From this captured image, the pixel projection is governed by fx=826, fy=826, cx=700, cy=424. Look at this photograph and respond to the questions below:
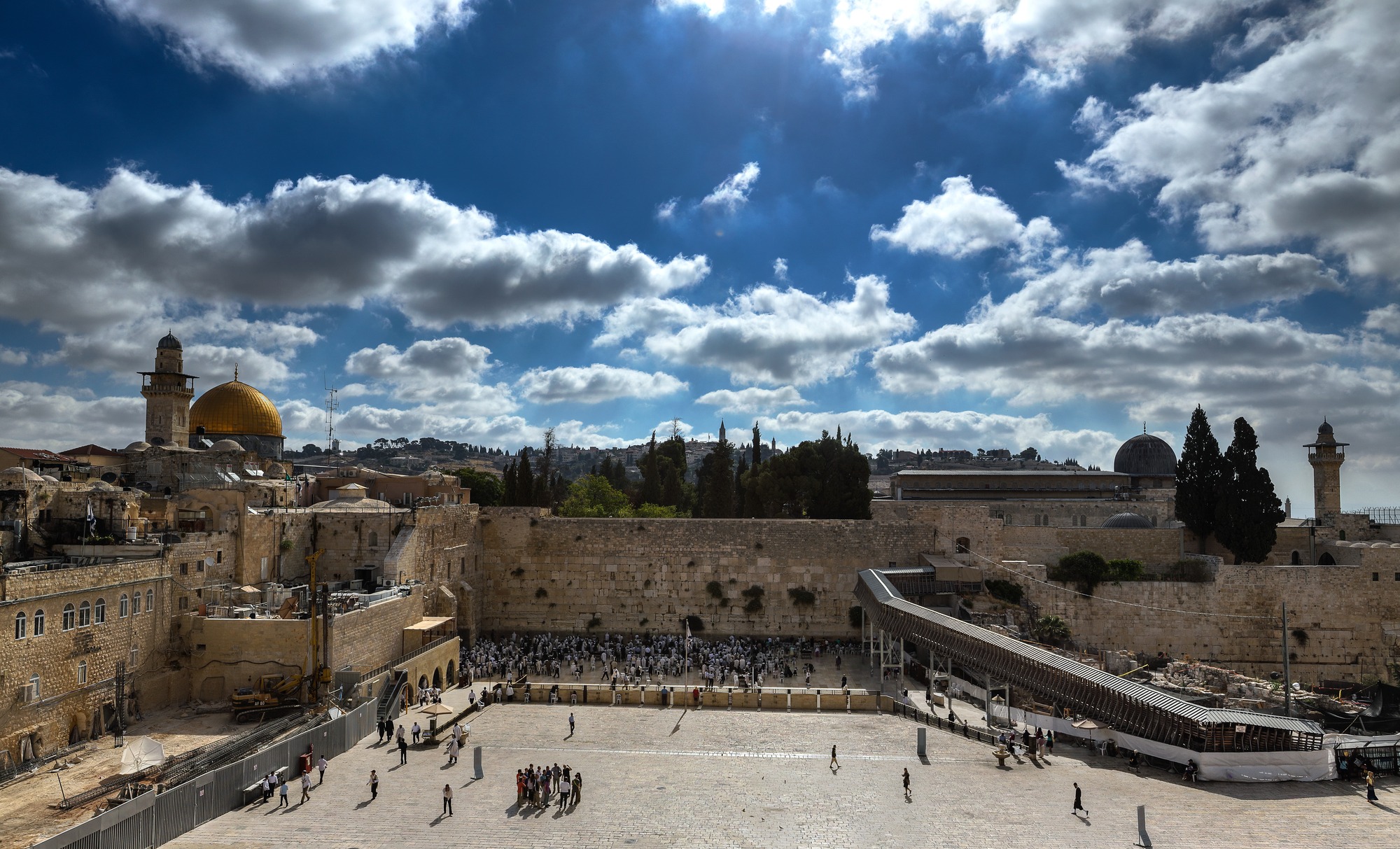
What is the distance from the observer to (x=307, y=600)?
75.0 ft

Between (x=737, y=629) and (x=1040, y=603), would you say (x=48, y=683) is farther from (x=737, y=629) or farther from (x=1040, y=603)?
(x=1040, y=603)

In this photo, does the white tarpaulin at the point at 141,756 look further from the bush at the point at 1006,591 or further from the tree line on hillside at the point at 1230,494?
the tree line on hillside at the point at 1230,494

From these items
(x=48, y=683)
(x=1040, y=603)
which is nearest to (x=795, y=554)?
(x=1040, y=603)

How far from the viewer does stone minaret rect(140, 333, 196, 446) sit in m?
33.8

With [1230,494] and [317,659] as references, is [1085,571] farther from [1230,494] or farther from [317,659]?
[317,659]

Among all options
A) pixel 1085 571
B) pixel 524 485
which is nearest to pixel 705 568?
pixel 1085 571

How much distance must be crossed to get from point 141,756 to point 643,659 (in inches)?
590

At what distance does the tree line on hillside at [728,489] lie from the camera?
121 feet

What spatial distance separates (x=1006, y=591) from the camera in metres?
29.2

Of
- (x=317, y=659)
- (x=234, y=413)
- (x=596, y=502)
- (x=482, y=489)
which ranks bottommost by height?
(x=317, y=659)

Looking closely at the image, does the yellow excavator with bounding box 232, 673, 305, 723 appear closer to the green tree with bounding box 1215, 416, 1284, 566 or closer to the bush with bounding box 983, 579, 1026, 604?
the bush with bounding box 983, 579, 1026, 604

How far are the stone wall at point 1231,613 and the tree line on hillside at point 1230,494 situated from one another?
7.34 feet

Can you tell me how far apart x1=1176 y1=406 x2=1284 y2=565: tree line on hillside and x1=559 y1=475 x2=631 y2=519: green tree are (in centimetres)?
2520

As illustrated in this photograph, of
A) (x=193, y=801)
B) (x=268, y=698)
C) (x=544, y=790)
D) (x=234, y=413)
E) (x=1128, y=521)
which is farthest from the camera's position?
(x=234, y=413)
